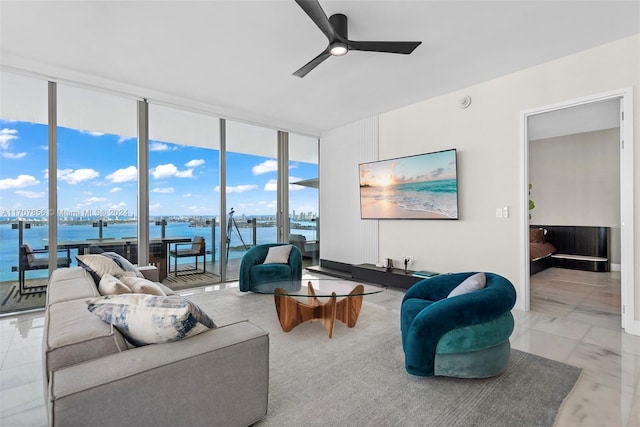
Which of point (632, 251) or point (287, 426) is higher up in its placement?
point (632, 251)

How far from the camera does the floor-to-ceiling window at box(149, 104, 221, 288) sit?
178 inches

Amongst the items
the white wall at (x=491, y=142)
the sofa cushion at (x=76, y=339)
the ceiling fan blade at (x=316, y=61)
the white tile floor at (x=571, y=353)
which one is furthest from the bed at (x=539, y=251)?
the sofa cushion at (x=76, y=339)

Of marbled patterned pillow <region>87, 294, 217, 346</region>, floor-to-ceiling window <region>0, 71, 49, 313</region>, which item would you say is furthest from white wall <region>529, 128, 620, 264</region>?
floor-to-ceiling window <region>0, 71, 49, 313</region>

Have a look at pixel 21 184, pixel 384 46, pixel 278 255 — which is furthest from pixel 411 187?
pixel 21 184

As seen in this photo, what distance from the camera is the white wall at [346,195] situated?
5.45 meters

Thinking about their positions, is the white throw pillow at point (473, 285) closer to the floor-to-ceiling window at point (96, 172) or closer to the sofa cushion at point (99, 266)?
the sofa cushion at point (99, 266)

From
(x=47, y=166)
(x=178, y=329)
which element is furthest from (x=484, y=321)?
(x=47, y=166)

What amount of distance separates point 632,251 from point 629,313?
0.58 metres

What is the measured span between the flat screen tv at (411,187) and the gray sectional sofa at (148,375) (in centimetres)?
344

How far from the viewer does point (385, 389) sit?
2.02 meters

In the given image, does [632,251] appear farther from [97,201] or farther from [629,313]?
[97,201]

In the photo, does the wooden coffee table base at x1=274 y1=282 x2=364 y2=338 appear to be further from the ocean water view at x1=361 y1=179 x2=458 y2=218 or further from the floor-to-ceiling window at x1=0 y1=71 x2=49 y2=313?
the floor-to-ceiling window at x1=0 y1=71 x2=49 y2=313

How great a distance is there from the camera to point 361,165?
A: 5402 millimetres

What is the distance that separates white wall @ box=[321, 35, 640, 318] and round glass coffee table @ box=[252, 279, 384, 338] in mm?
1833
